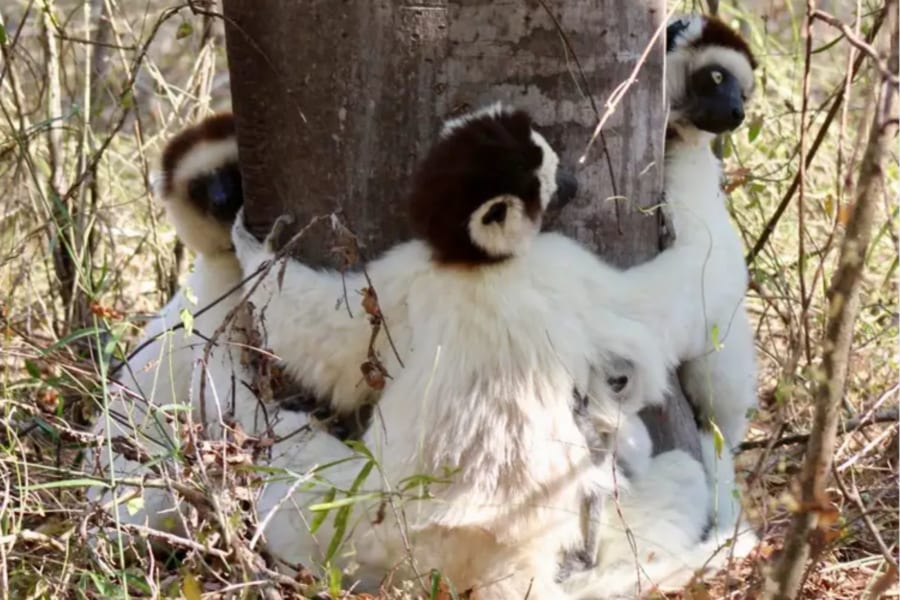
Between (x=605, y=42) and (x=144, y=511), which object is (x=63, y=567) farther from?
(x=605, y=42)

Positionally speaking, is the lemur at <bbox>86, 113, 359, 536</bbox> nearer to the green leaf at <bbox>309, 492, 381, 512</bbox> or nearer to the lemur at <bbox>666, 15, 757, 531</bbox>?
the green leaf at <bbox>309, 492, 381, 512</bbox>

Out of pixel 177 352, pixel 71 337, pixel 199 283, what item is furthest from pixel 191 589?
pixel 199 283

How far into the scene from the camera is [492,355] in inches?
129

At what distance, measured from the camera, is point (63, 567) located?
3281 millimetres

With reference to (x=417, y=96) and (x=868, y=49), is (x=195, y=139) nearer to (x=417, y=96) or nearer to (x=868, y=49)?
(x=417, y=96)

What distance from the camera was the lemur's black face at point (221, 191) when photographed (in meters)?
4.18

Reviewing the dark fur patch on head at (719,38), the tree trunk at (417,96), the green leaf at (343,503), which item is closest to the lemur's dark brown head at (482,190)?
the tree trunk at (417,96)

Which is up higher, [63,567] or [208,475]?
[208,475]

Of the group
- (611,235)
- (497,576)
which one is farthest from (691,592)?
(611,235)

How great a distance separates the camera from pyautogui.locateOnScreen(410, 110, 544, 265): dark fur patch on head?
3119mm

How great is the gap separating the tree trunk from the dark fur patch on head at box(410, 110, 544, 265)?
34cm

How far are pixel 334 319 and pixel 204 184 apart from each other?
3.08 ft

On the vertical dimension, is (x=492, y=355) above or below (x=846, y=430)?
above

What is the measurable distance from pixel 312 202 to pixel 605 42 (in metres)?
0.96
